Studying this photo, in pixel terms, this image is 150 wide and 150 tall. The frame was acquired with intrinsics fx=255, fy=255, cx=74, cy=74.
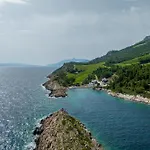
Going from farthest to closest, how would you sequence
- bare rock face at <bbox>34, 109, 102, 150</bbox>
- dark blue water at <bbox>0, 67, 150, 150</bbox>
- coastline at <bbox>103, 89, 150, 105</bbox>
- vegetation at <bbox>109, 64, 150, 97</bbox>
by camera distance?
vegetation at <bbox>109, 64, 150, 97</bbox> < coastline at <bbox>103, 89, 150, 105</bbox> < dark blue water at <bbox>0, 67, 150, 150</bbox> < bare rock face at <bbox>34, 109, 102, 150</bbox>

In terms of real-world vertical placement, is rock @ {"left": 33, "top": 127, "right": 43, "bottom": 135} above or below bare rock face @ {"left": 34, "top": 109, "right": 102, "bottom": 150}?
below

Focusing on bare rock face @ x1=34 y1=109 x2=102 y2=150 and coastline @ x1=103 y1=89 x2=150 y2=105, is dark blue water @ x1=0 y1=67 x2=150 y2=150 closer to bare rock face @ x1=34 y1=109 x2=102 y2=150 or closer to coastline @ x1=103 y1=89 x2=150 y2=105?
bare rock face @ x1=34 y1=109 x2=102 y2=150

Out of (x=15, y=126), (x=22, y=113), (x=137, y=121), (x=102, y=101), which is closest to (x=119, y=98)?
(x=102, y=101)

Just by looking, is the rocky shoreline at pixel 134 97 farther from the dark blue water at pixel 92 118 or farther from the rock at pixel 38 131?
the rock at pixel 38 131

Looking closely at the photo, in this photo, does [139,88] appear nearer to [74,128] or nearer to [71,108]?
[71,108]

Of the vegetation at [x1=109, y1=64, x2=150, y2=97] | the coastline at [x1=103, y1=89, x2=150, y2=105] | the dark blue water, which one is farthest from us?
the vegetation at [x1=109, y1=64, x2=150, y2=97]

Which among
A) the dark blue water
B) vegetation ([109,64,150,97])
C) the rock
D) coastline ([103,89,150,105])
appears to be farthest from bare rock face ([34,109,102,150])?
vegetation ([109,64,150,97])

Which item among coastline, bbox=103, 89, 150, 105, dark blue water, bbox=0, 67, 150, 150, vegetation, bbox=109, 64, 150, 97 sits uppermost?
vegetation, bbox=109, 64, 150, 97
